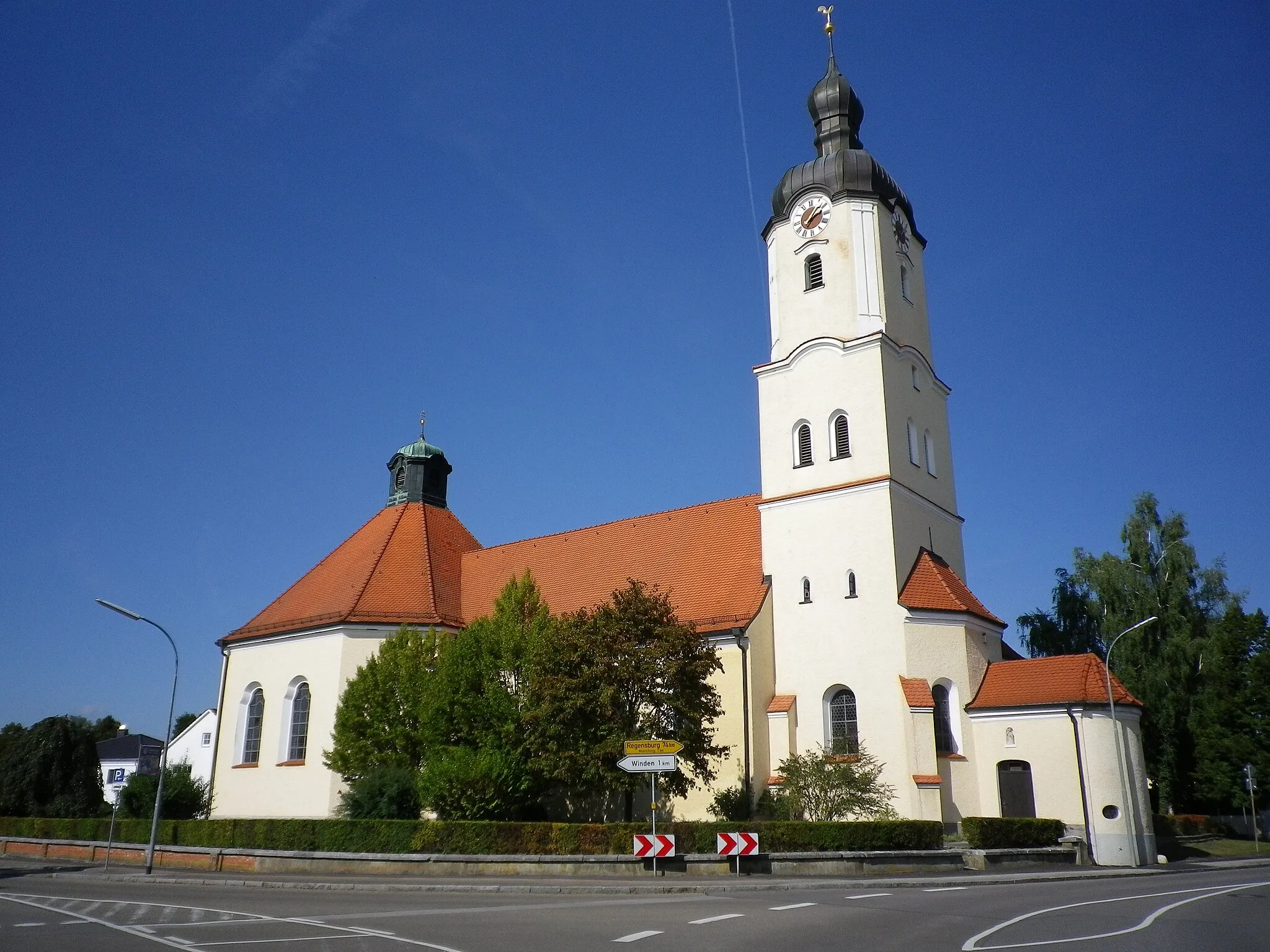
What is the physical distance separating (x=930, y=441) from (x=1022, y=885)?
52.6 feet

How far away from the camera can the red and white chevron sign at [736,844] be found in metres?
20.4

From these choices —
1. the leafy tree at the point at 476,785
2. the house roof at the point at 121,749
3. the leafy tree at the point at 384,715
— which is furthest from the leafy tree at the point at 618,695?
the house roof at the point at 121,749

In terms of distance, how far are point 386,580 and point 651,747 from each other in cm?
1638

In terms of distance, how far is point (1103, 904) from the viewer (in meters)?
15.3

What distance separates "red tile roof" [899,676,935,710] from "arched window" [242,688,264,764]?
67.7ft

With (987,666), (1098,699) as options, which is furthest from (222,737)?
(1098,699)

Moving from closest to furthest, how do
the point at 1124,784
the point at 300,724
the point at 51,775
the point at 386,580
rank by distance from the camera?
the point at 1124,784 → the point at 300,724 → the point at 386,580 → the point at 51,775

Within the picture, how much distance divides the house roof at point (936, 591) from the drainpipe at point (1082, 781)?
3.84 m

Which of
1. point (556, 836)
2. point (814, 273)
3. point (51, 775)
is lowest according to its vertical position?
point (556, 836)

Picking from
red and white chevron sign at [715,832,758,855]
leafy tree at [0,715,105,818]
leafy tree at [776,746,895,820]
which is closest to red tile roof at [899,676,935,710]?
leafy tree at [776,746,895,820]

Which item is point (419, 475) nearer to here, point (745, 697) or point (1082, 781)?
point (745, 697)

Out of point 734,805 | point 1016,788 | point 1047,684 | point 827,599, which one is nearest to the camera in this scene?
point 1016,788

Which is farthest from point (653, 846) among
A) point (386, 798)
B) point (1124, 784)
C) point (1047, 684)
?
point (1124, 784)

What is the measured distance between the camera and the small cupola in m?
41.1
